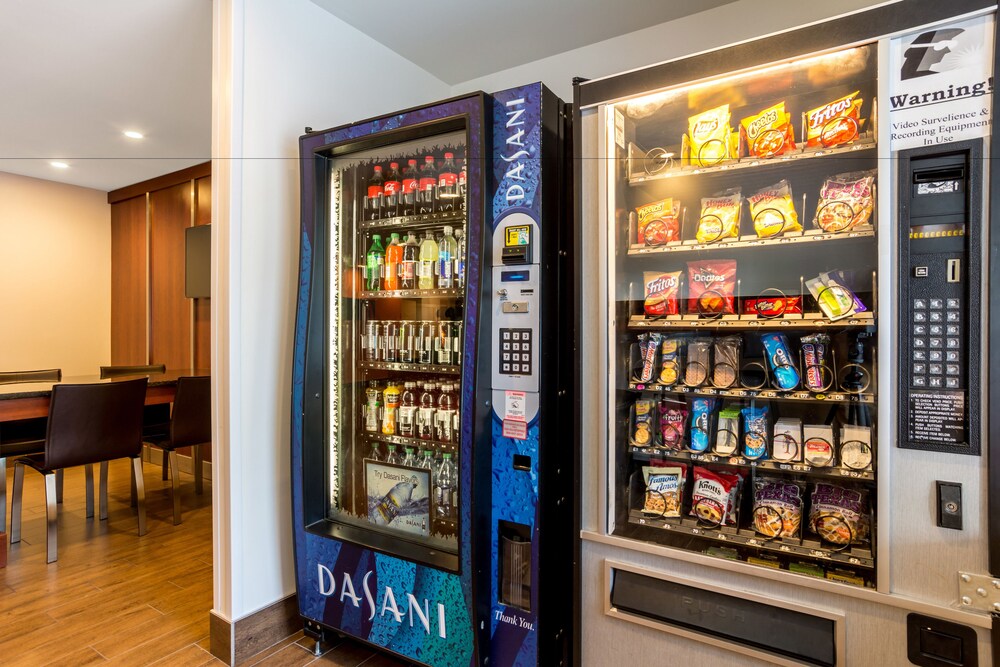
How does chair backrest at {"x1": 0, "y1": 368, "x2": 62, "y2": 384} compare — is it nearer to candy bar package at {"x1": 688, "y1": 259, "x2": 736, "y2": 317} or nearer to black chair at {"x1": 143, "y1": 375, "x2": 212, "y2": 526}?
black chair at {"x1": 143, "y1": 375, "x2": 212, "y2": 526}

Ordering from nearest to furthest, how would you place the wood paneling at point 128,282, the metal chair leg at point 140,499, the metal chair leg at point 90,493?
the metal chair leg at point 140,499 < the metal chair leg at point 90,493 < the wood paneling at point 128,282

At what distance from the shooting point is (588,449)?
1.61 meters

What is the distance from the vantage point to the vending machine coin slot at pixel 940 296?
3.76 ft

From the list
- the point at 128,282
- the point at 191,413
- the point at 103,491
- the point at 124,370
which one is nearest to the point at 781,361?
the point at 191,413

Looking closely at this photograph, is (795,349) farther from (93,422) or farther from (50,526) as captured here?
(50,526)

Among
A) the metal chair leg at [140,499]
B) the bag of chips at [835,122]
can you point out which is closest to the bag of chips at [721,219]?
the bag of chips at [835,122]

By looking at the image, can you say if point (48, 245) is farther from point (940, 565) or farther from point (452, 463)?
point (940, 565)

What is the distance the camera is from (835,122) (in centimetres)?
139

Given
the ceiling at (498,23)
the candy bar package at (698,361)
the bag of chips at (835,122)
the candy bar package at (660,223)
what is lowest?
the candy bar package at (698,361)

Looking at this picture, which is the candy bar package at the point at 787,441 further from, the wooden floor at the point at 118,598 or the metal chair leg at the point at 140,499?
the metal chair leg at the point at 140,499

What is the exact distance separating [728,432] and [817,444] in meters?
0.23

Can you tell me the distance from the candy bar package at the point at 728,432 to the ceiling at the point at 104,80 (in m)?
2.59

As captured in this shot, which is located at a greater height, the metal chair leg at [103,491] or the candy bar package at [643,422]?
the candy bar package at [643,422]

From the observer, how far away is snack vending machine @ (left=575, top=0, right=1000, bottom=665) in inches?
46.1
